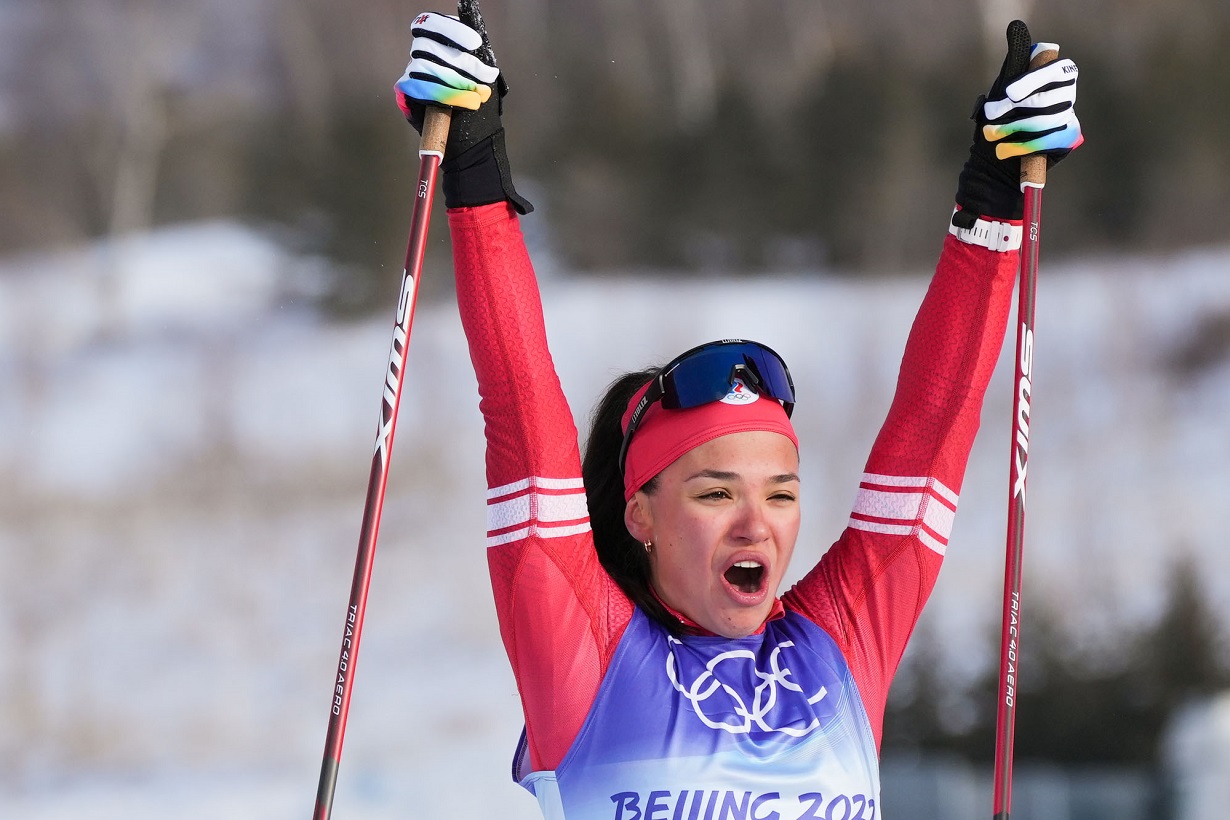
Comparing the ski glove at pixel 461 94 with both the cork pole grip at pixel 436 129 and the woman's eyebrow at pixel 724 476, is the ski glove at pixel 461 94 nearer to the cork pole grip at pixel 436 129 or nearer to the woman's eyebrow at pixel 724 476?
the cork pole grip at pixel 436 129

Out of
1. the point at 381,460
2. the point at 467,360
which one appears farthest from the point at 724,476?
the point at 467,360

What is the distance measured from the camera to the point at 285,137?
4.23 m

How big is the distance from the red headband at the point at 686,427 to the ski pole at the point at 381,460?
1.00 ft

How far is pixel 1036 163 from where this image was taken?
67.2 inches

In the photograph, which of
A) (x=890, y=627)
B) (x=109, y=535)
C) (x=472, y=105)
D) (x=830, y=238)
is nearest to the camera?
(x=472, y=105)

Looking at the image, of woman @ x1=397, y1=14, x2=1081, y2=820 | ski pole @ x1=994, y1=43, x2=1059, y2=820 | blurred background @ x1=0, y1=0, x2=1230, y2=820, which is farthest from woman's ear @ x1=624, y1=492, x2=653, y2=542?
blurred background @ x1=0, y1=0, x2=1230, y2=820

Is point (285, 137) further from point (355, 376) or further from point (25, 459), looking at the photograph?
point (25, 459)

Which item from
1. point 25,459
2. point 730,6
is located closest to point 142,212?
point 25,459

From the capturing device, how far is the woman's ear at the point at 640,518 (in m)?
1.65

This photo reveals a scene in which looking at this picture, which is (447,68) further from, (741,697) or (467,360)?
(467,360)

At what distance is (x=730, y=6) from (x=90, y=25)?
2.02 m

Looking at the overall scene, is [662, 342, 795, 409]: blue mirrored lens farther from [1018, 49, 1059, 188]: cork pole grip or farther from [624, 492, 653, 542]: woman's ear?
[1018, 49, 1059, 188]: cork pole grip

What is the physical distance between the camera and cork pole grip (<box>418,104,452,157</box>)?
156 centimetres

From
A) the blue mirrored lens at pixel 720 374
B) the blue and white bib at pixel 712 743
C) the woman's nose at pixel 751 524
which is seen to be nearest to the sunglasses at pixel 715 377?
the blue mirrored lens at pixel 720 374
